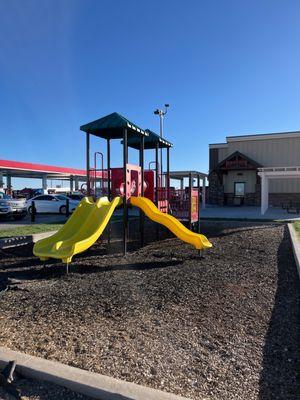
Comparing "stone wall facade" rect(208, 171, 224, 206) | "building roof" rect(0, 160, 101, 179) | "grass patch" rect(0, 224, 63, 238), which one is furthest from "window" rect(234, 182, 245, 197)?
"building roof" rect(0, 160, 101, 179)

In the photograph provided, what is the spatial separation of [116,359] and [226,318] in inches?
66.9

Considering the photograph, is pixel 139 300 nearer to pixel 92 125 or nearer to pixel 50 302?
pixel 50 302

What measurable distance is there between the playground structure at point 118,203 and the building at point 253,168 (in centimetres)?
2062

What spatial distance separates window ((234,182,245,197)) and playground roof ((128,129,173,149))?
21490 millimetres

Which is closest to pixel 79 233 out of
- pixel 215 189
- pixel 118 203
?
pixel 118 203

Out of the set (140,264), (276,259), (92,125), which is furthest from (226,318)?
(92,125)

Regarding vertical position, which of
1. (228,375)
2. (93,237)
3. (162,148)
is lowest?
(228,375)

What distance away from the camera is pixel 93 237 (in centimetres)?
785

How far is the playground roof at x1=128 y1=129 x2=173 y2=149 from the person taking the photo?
12194 mm

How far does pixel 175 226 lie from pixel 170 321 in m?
4.68

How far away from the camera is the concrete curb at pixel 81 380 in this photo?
2867 mm

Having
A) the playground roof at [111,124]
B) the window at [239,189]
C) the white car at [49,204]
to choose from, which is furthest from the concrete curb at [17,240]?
the window at [239,189]

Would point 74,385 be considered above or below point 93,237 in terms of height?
below

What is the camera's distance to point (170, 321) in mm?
4562
